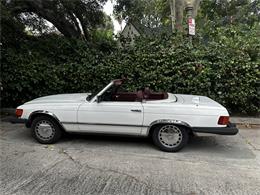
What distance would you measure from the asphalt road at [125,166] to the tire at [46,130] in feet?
0.43

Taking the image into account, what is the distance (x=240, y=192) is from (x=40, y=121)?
11.5 ft

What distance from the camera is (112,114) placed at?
182 inches

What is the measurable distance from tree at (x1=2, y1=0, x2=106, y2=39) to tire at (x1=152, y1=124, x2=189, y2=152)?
5.86 meters

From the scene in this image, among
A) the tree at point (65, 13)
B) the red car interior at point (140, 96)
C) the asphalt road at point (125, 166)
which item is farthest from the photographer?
the tree at point (65, 13)

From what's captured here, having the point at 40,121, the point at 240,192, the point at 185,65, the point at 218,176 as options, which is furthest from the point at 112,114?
the point at 185,65

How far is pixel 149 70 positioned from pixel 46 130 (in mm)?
3071

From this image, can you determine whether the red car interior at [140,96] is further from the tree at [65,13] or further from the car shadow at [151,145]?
the tree at [65,13]

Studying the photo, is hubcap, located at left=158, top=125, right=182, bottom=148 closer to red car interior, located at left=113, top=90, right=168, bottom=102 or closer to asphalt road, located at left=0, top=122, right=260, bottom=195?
asphalt road, located at left=0, top=122, right=260, bottom=195

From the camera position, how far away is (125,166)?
13.1 feet

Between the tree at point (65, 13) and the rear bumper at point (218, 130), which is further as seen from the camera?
the tree at point (65, 13)

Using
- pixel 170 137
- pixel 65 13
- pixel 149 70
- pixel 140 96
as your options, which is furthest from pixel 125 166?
pixel 65 13

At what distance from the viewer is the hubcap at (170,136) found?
4.53 metres

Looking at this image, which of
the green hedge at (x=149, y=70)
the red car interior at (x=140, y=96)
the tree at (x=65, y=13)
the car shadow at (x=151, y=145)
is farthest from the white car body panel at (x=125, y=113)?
the tree at (x=65, y=13)

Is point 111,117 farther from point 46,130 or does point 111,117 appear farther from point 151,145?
point 46,130
